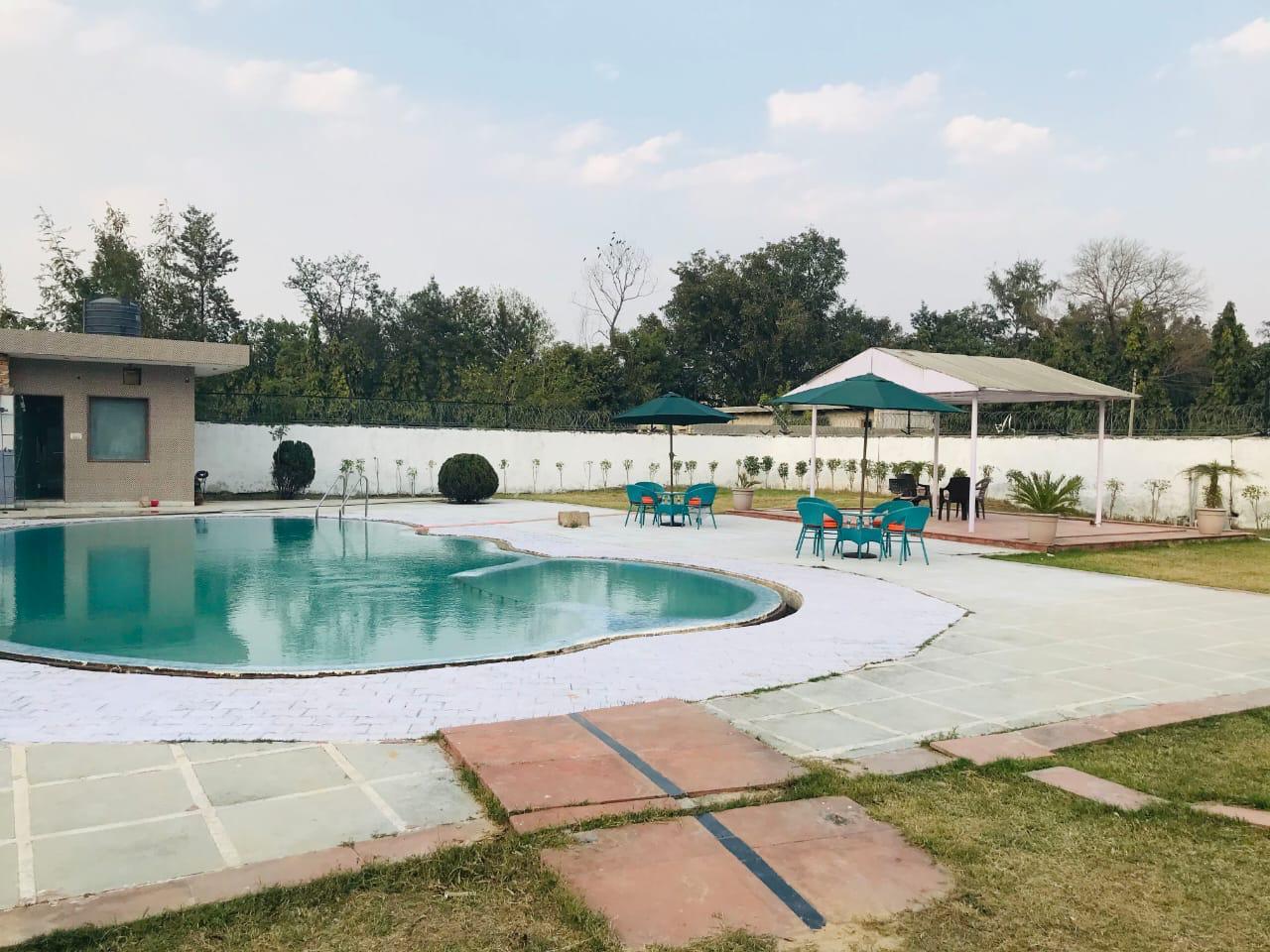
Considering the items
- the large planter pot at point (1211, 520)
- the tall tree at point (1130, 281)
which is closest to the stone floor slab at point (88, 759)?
the large planter pot at point (1211, 520)

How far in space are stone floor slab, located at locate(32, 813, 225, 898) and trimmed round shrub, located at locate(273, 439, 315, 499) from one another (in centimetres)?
1900

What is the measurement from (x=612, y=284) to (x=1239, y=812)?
39448 millimetres

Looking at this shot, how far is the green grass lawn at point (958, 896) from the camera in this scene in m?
2.32

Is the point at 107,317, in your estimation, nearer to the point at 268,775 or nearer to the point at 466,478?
the point at 466,478

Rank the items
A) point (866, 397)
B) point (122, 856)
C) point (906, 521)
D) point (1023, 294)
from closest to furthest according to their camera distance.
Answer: point (122, 856) < point (906, 521) < point (866, 397) < point (1023, 294)

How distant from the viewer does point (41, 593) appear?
8719 mm

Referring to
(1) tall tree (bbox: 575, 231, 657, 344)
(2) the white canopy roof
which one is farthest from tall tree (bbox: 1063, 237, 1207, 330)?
(2) the white canopy roof

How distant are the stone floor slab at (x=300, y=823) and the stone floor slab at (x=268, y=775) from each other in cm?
9

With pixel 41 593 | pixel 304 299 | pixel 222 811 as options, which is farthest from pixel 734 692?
pixel 304 299

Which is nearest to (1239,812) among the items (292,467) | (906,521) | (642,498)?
(906,521)

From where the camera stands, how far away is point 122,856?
9.15 feet

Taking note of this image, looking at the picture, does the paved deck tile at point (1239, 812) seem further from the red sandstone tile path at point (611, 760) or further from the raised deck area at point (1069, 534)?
the raised deck area at point (1069, 534)

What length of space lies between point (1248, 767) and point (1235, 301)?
37.6 m

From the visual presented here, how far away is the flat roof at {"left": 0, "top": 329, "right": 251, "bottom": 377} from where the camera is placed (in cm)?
1642
